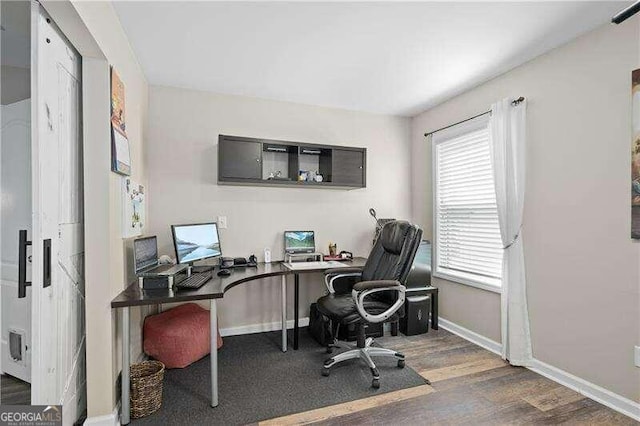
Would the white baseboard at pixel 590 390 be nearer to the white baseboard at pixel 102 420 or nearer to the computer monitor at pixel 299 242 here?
the computer monitor at pixel 299 242

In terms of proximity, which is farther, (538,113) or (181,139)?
(181,139)

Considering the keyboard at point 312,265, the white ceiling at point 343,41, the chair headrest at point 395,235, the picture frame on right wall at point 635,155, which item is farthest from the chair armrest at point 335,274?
the picture frame on right wall at point 635,155

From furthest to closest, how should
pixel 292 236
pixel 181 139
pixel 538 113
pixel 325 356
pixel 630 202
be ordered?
pixel 292 236 → pixel 181 139 → pixel 325 356 → pixel 538 113 → pixel 630 202

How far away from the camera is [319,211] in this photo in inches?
137

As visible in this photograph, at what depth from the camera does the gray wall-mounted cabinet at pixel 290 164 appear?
2908 millimetres

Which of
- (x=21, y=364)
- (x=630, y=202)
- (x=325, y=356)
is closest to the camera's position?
(x=630, y=202)

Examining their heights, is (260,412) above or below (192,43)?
below

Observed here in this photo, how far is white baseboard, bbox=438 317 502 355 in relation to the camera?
272 centimetres

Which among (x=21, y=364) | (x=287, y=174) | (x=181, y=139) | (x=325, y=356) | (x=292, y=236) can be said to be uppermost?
(x=181, y=139)

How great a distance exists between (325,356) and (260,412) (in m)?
0.86

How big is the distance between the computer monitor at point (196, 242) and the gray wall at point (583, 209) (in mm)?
2787

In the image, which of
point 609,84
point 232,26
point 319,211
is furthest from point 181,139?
point 609,84

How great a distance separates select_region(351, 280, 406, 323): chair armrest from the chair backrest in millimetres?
125

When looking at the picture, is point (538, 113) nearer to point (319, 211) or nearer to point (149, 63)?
point (319, 211)
